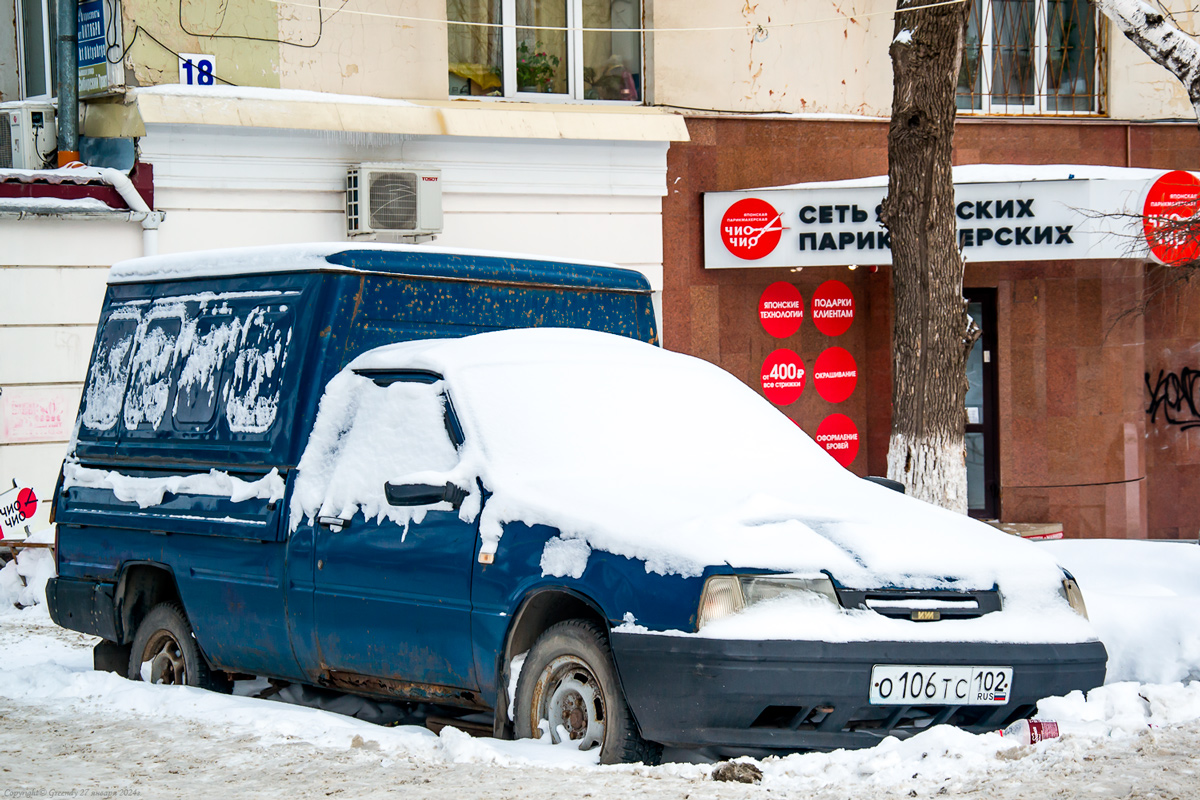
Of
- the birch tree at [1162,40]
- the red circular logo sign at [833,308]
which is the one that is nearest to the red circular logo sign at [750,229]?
the red circular logo sign at [833,308]

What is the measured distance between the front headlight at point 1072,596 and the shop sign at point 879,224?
8.01 metres

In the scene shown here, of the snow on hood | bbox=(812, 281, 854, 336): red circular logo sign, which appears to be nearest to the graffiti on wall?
bbox=(812, 281, 854, 336): red circular logo sign

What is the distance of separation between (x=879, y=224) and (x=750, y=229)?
3.94 feet

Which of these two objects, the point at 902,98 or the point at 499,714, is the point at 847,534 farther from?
the point at 902,98

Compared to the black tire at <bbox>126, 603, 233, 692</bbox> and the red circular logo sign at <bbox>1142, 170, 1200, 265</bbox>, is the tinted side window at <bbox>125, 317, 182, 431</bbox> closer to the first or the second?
the black tire at <bbox>126, 603, 233, 692</bbox>

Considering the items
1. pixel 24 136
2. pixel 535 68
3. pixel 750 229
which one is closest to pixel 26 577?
pixel 24 136

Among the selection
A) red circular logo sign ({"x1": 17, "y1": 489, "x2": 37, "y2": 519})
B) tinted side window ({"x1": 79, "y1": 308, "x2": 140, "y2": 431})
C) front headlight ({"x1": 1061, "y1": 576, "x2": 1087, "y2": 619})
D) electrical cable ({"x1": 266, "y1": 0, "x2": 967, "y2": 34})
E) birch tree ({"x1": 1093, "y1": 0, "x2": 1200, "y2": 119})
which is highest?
electrical cable ({"x1": 266, "y1": 0, "x2": 967, "y2": 34})

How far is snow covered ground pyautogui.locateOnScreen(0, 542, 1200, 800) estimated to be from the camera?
448 centimetres

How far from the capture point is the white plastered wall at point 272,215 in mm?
11578

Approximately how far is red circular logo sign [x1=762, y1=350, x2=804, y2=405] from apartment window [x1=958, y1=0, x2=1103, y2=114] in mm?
3166

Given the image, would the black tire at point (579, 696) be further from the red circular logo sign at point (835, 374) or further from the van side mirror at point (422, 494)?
the red circular logo sign at point (835, 374)

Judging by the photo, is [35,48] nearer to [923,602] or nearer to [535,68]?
[535,68]

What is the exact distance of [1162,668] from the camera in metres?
6.39

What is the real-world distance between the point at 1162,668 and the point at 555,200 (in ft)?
26.5
